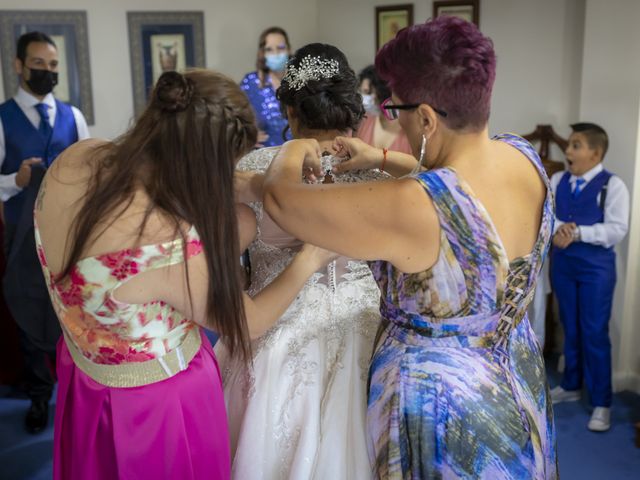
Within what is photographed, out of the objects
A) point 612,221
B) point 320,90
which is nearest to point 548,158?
point 612,221

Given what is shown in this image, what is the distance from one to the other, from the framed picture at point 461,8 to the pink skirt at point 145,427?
3.04 metres

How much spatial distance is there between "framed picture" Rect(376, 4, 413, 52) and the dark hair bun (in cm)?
334

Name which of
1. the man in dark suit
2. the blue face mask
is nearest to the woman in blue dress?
the blue face mask

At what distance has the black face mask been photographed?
127 inches

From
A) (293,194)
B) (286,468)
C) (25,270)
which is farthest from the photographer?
(25,270)

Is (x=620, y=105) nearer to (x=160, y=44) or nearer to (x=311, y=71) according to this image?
(x=311, y=71)

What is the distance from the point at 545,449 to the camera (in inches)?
60.0

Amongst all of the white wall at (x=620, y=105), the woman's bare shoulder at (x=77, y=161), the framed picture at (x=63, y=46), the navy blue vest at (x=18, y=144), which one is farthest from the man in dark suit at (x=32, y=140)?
the white wall at (x=620, y=105)

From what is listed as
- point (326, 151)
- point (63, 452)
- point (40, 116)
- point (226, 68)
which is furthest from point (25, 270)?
point (226, 68)

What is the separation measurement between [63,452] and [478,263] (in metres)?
0.93

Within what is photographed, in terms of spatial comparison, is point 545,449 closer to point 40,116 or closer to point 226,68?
point 40,116

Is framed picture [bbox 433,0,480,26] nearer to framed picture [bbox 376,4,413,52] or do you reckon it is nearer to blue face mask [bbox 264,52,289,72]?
framed picture [bbox 376,4,413,52]

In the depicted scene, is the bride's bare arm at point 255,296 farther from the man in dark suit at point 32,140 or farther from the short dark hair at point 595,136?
the short dark hair at point 595,136

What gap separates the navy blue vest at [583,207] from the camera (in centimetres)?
310
